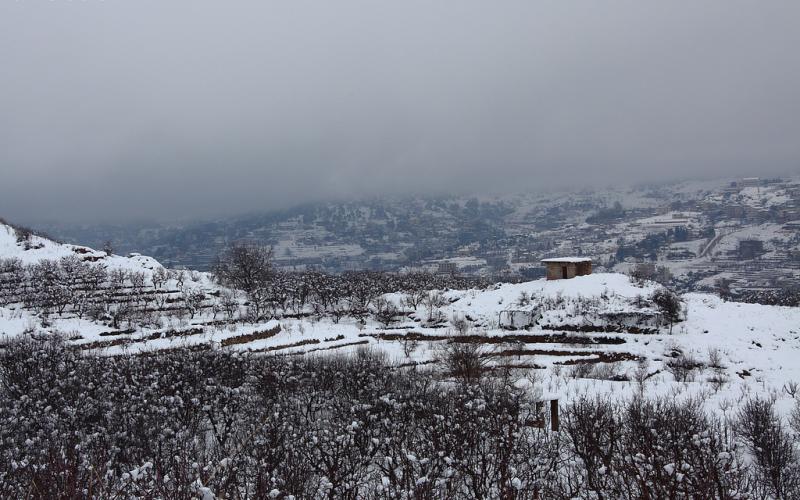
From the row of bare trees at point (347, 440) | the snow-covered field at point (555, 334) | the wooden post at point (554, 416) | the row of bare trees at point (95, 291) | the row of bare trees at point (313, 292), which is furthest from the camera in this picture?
the row of bare trees at point (313, 292)

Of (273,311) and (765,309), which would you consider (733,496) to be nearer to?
(765,309)

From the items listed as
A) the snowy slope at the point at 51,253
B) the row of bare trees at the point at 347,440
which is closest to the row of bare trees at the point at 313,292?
the snowy slope at the point at 51,253

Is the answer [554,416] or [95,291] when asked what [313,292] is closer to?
[95,291]

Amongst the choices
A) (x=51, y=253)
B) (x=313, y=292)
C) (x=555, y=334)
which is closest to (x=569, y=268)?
(x=555, y=334)

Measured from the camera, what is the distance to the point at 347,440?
15211 millimetres

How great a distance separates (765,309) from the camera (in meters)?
50.5

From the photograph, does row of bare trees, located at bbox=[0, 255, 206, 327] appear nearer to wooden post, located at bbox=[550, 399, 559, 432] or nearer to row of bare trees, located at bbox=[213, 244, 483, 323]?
row of bare trees, located at bbox=[213, 244, 483, 323]

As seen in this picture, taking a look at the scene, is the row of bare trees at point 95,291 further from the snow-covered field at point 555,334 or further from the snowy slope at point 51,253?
the snowy slope at point 51,253

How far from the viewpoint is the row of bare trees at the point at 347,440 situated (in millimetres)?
11594

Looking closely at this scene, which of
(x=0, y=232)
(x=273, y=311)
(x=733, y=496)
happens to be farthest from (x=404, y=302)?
(x=0, y=232)

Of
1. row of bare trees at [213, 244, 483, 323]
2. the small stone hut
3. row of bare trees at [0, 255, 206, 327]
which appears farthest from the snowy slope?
the small stone hut

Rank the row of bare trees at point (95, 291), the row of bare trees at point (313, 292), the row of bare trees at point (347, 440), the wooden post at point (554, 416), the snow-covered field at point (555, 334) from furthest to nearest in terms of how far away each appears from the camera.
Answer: the row of bare trees at point (313, 292) → the row of bare trees at point (95, 291) → the snow-covered field at point (555, 334) → the wooden post at point (554, 416) → the row of bare trees at point (347, 440)

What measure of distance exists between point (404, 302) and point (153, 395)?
155 feet

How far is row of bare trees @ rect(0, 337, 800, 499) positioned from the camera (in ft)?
38.0
